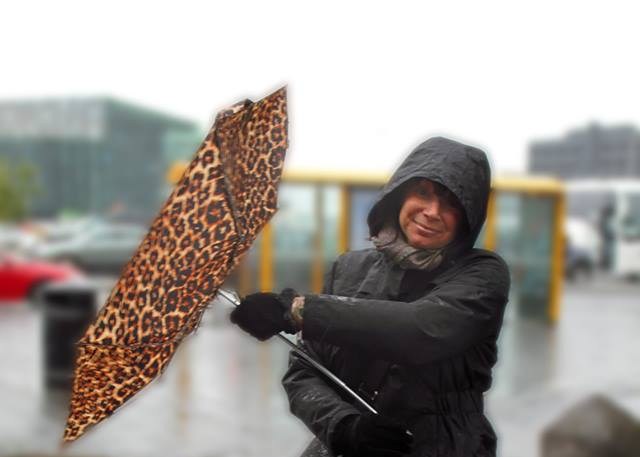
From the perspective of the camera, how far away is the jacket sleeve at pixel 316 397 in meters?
1.89

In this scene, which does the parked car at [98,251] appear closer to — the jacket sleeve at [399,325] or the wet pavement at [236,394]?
the wet pavement at [236,394]

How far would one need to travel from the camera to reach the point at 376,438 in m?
1.78

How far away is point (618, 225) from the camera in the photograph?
2330cm

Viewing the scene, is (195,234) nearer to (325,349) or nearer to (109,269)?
(325,349)

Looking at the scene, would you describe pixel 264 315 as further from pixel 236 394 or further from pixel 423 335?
pixel 236 394

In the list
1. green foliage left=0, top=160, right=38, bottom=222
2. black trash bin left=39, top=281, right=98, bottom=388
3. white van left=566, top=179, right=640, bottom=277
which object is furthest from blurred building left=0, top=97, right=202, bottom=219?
black trash bin left=39, top=281, right=98, bottom=388

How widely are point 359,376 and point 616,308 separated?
50.8 feet

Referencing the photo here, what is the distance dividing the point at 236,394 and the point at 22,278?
813 cm

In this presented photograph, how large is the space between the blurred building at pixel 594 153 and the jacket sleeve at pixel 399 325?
126ft

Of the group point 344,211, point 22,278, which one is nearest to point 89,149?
point 22,278

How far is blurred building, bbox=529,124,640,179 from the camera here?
3872 cm

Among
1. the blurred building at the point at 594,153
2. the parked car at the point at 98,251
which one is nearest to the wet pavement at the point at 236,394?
the parked car at the point at 98,251

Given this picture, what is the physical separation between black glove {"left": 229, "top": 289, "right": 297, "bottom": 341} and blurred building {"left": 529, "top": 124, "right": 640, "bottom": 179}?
3841cm

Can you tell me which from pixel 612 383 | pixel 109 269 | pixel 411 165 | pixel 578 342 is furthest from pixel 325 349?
pixel 109 269
